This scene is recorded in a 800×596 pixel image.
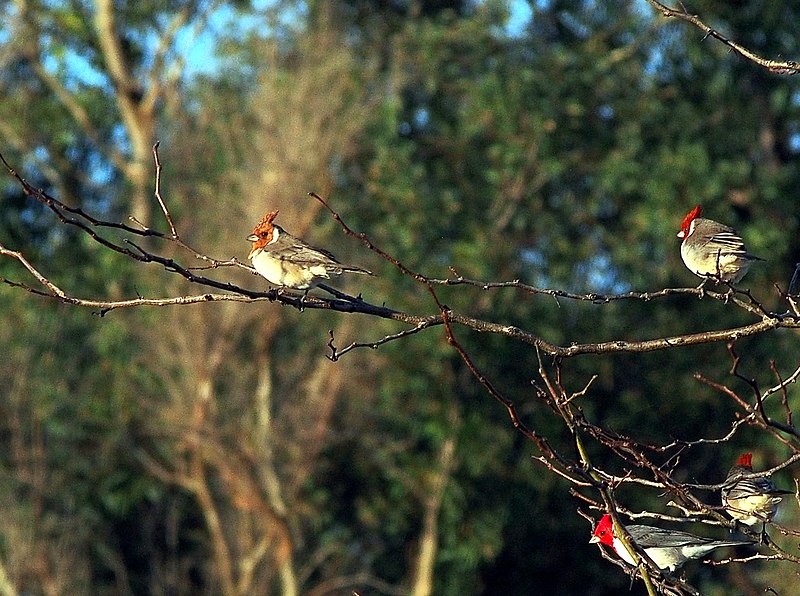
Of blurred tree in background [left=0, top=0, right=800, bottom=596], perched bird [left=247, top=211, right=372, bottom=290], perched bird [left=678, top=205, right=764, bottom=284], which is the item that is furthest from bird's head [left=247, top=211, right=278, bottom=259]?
blurred tree in background [left=0, top=0, right=800, bottom=596]

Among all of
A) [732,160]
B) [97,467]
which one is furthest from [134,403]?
[732,160]

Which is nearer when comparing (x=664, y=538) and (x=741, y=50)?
(x=741, y=50)

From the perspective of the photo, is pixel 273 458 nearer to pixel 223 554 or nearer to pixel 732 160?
pixel 223 554

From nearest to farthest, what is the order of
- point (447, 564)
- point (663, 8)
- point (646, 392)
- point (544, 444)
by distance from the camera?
point (544, 444) → point (663, 8) → point (447, 564) → point (646, 392)

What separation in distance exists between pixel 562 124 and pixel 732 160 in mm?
2339

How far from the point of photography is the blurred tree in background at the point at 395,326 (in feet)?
52.6

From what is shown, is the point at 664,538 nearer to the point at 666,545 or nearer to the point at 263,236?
the point at 666,545

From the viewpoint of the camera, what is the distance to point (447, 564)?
17.9 meters

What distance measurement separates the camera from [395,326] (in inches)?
648

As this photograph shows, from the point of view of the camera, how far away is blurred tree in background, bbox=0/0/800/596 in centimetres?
1603

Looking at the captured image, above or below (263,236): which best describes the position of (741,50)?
below

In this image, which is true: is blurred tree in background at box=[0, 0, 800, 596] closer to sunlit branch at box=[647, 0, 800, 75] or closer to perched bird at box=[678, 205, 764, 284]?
perched bird at box=[678, 205, 764, 284]

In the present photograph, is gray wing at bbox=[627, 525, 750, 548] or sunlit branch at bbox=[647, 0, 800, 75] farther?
gray wing at bbox=[627, 525, 750, 548]

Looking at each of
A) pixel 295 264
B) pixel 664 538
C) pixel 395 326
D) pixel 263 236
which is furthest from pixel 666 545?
pixel 395 326
